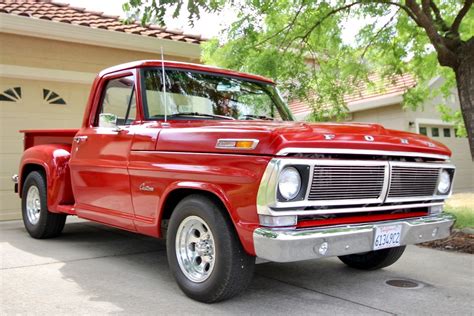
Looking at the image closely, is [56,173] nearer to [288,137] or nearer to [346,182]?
[288,137]

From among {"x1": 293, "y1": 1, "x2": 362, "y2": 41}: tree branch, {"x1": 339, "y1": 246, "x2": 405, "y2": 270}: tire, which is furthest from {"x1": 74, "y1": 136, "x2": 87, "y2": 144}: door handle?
{"x1": 293, "y1": 1, "x2": 362, "y2": 41}: tree branch

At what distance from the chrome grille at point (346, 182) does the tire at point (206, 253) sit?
708 millimetres

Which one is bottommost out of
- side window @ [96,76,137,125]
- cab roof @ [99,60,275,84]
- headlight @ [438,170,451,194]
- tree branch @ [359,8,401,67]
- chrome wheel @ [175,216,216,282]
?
chrome wheel @ [175,216,216,282]

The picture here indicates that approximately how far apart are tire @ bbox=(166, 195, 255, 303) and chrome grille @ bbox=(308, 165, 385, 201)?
0.71 meters

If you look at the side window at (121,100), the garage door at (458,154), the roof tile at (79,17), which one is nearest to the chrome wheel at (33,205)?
the side window at (121,100)

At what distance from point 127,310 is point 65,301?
0.58m

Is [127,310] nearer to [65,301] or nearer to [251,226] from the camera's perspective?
[65,301]

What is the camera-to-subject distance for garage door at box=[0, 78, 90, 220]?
858cm

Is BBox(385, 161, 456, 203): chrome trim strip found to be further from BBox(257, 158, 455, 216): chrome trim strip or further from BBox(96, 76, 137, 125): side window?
BBox(96, 76, 137, 125): side window

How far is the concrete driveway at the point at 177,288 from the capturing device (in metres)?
3.88

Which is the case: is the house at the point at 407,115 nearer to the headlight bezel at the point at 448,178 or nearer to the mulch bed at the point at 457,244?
the mulch bed at the point at 457,244

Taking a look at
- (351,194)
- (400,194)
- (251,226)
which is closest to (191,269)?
(251,226)

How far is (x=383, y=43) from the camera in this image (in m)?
9.38

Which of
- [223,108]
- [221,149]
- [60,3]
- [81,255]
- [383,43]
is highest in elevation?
[60,3]
